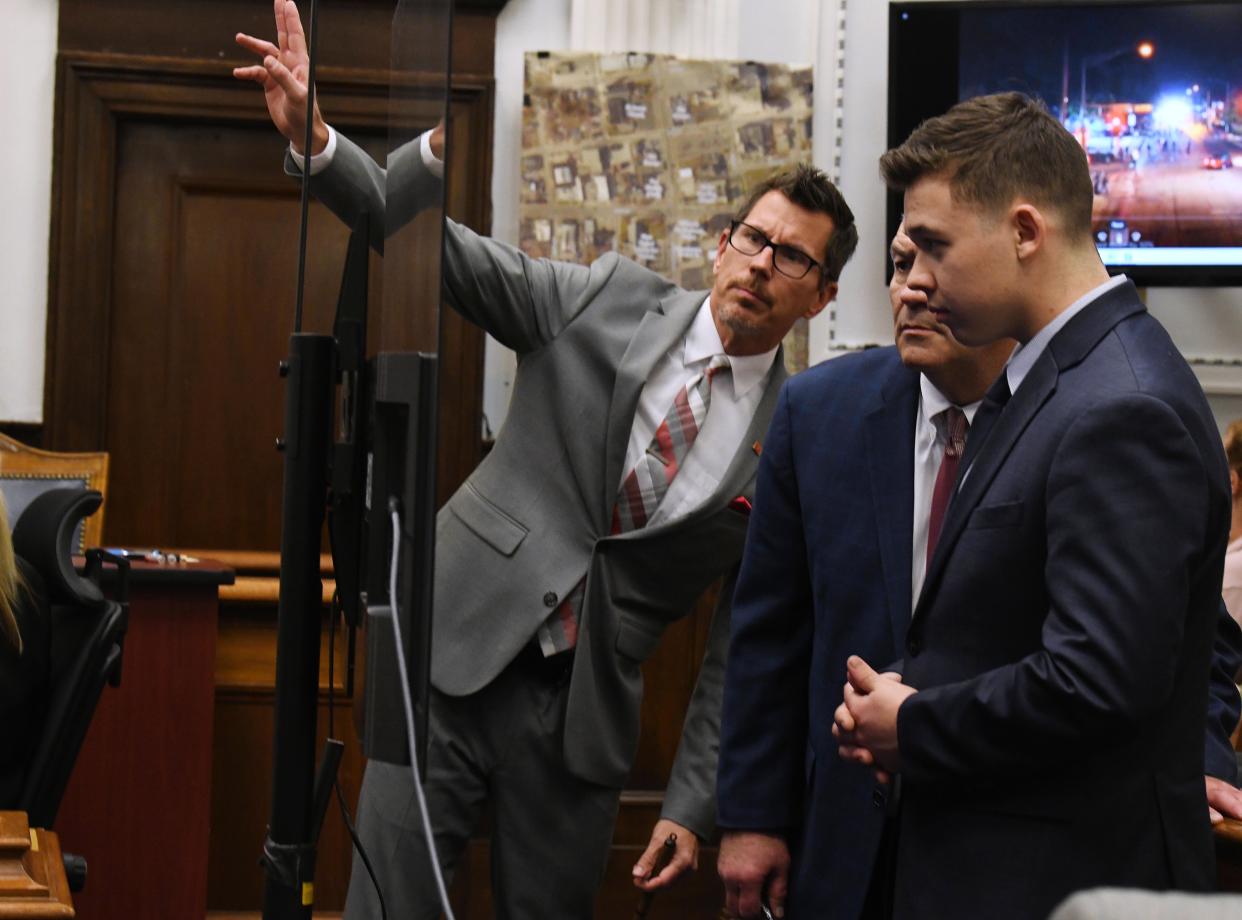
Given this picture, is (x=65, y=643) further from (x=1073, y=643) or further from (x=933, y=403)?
(x=1073, y=643)

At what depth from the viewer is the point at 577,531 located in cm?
232

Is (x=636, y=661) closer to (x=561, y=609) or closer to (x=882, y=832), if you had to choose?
(x=561, y=609)

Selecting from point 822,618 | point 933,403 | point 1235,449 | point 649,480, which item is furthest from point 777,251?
point 1235,449

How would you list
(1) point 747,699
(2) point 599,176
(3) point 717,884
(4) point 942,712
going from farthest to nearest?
(2) point 599,176
(3) point 717,884
(1) point 747,699
(4) point 942,712

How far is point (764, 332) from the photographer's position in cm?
240

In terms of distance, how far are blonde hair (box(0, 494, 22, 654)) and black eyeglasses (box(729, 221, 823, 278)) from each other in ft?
3.80

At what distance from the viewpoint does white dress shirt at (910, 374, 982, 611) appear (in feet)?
5.55

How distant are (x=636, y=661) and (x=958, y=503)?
0.93 metres

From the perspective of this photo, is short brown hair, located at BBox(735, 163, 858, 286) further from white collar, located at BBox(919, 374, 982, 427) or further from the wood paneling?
the wood paneling

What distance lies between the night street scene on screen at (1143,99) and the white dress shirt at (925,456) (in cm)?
278

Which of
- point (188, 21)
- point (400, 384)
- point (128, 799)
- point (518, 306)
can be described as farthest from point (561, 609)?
point (188, 21)

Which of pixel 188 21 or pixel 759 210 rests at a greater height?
pixel 188 21

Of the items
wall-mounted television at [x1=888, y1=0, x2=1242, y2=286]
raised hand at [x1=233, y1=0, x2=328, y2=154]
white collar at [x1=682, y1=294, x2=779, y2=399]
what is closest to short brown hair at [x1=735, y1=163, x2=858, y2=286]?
white collar at [x1=682, y1=294, x2=779, y2=399]

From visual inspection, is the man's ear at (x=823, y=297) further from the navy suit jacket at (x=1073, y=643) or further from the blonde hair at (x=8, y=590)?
the blonde hair at (x=8, y=590)
